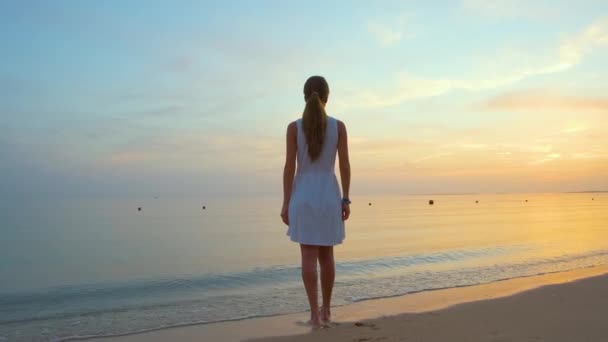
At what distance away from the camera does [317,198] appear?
4.66m

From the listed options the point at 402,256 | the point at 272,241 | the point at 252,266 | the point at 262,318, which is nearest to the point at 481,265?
the point at 402,256

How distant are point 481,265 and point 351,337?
9.17 meters

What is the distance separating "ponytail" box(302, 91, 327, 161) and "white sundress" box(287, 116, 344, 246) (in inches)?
1.9

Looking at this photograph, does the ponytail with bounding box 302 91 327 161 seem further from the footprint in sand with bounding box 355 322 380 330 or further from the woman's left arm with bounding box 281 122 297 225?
the footprint in sand with bounding box 355 322 380 330

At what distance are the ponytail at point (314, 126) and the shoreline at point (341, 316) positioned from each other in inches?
71.3

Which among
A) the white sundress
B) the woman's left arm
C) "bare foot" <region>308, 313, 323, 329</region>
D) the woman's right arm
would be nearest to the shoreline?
"bare foot" <region>308, 313, 323, 329</region>

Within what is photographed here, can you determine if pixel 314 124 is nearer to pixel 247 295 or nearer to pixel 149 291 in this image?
pixel 247 295

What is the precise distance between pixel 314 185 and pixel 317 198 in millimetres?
139

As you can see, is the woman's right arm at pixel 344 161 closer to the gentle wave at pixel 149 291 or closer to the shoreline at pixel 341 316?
Result: the shoreline at pixel 341 316

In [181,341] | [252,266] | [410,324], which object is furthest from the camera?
[252,266]

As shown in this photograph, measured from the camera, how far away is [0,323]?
7.25 meters

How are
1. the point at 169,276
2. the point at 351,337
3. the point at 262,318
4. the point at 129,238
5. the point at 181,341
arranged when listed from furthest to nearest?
the point at 129,238 → the point at 169,276 → the point at 262,318 → the point at 181,341 → the point at 351,337

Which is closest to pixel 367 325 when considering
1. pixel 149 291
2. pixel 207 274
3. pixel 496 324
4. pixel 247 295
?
pixel 496 324

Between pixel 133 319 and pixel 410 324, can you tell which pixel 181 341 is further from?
pixel 410 324
